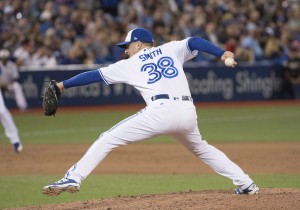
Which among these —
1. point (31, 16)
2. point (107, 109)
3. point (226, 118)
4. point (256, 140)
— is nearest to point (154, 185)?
point (256, 140)

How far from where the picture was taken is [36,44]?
21562 millimetres

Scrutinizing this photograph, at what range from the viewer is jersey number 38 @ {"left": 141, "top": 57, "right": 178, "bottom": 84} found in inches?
294

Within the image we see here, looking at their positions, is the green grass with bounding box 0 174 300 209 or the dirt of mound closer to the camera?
the dirt of mound

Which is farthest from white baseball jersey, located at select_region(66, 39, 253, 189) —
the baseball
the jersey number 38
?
the baseball

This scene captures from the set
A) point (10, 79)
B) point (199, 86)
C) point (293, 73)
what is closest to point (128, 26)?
point (199, 86)

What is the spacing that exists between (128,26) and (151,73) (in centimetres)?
1499

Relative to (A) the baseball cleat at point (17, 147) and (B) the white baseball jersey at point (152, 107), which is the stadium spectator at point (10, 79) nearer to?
(A) the baseball cleat at point (17, 147)

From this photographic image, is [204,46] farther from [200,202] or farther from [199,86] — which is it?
[199,86]

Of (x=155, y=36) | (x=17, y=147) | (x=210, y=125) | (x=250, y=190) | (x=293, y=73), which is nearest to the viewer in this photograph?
(x=250, y=190)

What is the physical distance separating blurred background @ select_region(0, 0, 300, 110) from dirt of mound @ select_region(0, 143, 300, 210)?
6.80m

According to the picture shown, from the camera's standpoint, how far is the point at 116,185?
10148mm

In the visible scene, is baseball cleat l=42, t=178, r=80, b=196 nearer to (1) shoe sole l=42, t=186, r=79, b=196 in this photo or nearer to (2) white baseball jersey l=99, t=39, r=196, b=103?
(1) shoe sole l=42, t=186, r=79, b=196

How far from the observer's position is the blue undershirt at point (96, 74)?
7.49 m

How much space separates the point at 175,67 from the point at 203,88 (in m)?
14.8
